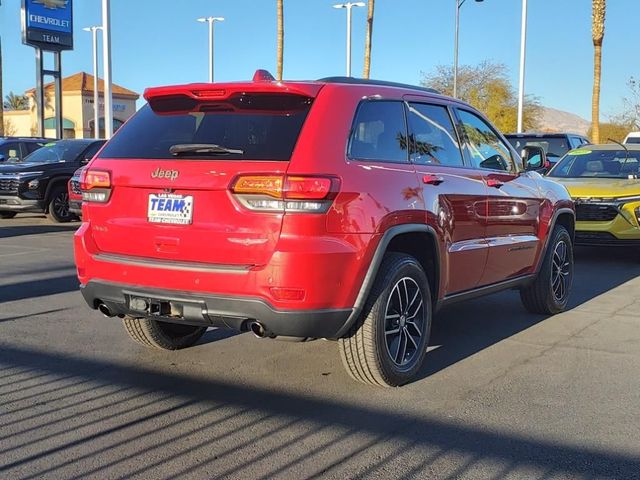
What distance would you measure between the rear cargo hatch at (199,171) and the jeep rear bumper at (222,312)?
8.3 inches

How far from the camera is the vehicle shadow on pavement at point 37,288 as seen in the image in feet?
23.9

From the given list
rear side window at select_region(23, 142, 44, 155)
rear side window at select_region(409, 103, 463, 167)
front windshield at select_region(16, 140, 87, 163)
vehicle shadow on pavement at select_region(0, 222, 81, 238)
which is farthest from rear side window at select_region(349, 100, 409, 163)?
rear side window at select_region(23, 142, 44, 155)

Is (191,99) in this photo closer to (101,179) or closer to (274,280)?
(101,179)

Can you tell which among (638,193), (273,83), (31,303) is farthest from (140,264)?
(638,193)

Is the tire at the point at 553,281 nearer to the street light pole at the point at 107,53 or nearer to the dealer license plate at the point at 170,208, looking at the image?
the dealer license plate at the point at 170,208

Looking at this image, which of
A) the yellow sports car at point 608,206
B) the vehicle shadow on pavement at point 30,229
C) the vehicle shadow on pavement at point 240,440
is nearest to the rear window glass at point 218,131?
the vehicle shadow on pavement at point 240,440

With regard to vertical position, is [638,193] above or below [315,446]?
above

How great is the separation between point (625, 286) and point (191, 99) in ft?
19.9

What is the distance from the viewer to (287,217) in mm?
3807

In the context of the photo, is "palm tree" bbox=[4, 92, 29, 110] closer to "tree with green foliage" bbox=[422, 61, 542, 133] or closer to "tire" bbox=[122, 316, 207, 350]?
"tree with green foliage" bbox=[422, 61, 542, 133]

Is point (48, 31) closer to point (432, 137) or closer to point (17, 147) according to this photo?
point (17, 147)

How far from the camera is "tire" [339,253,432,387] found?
425cm

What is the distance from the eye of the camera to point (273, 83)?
4133 millimetres

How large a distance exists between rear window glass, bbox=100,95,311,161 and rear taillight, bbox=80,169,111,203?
0.15 m
